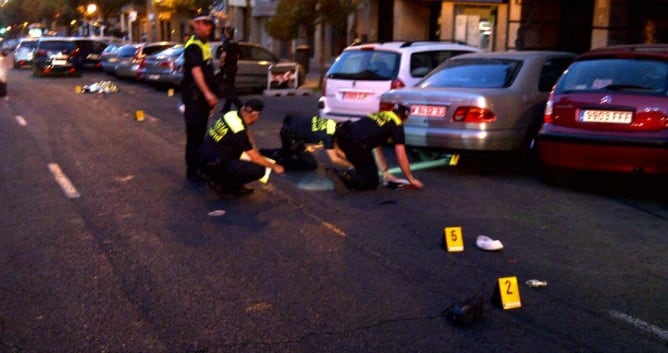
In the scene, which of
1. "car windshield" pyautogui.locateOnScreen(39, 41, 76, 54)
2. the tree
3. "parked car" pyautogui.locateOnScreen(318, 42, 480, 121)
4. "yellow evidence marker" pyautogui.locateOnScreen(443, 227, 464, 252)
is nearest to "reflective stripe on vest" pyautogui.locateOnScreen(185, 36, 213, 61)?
"parked car" pyautogui.locateOnScreen(318, 42, 480, 121)

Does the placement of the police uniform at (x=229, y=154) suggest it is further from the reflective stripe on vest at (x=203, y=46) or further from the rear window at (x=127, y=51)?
the rear window at (x=127, y=51)

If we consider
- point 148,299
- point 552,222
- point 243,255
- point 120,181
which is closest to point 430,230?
point 552,222

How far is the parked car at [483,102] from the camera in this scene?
9680mm

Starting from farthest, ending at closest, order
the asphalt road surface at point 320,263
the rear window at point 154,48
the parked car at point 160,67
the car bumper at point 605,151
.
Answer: the rear window at point 154,48 → the parked car at point 160,67 → the car bumper at point 605,151 → the asphalt road surface at point 320,263

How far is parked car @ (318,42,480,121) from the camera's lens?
40.0 ft

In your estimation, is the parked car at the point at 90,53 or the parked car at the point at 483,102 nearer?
the parked car at the point at 483,102

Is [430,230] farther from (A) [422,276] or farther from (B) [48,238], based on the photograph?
(B) [48,238]

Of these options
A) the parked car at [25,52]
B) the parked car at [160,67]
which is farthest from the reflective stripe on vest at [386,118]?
the parked car at [25,52]

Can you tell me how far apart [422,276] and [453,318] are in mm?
981

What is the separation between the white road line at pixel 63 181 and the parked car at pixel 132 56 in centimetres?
1816

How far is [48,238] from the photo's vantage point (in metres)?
6.96

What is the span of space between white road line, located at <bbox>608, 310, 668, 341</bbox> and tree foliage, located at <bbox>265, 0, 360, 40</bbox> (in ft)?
63.0

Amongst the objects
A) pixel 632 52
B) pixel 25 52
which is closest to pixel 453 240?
pixel 632 52

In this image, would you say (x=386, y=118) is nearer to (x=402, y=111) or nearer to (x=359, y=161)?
(x=402, y=111)
